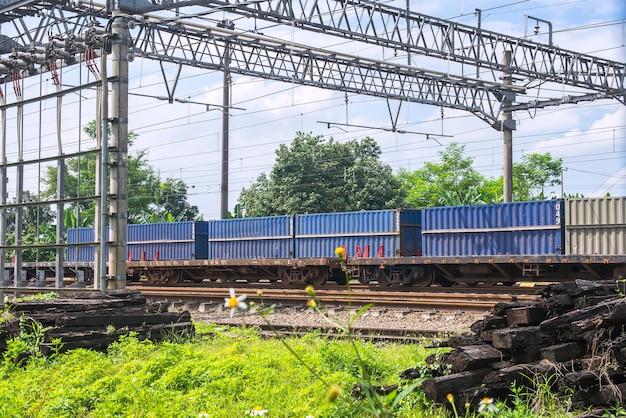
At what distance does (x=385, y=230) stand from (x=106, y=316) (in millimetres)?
15473

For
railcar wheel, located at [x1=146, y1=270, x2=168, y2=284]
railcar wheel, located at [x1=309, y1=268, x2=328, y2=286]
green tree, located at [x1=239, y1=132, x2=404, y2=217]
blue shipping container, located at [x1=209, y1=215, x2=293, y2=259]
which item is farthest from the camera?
green tree, located at [x1=239, y1=132, x2=404, y2=217]

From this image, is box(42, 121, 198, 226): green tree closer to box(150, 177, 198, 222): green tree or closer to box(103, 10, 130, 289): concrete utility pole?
box(150, 177, 198, 222): green tree

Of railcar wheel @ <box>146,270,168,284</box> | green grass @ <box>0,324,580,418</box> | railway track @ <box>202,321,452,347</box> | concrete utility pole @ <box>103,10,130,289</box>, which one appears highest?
concrete utility pole @ <box>103,10,130,289</box>

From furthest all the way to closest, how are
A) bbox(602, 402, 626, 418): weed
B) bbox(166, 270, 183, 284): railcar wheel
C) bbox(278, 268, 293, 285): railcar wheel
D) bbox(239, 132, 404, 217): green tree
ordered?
bbox(239, 132, 404, 217): green tree, bbox(166, 270, 183, 284): railcar wheel, bbox(278, 268, 293, 285): railcar wheel, bbox(602, 402, 626, 418): weed

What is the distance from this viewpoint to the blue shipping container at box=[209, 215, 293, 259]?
89.7 ft

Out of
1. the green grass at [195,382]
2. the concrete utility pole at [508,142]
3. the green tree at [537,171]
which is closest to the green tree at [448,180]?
the green tree at [537,171]

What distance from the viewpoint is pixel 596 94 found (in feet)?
87.8

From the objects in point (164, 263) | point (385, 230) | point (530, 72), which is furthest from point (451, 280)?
point (164, 263)

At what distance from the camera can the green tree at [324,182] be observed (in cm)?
4788

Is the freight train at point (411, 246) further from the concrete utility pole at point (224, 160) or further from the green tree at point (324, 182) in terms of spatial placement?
the green tree at point (324, 182)

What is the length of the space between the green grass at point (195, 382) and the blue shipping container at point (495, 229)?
42.2 feet

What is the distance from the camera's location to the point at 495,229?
22188 millimetres

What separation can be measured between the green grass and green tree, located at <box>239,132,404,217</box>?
123 feet

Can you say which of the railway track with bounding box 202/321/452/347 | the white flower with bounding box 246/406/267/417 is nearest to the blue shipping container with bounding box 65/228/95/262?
the railway track with bounding box 202/321/452/347
